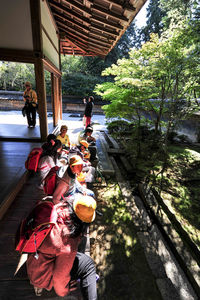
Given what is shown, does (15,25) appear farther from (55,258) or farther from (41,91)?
(55,258)

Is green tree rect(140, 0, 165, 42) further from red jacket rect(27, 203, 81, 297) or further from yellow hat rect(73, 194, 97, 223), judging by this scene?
red jacket rect(27, 203, 81, 297)

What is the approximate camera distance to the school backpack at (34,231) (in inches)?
53.5

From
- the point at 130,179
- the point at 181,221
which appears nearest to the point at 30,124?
the point at 130,179

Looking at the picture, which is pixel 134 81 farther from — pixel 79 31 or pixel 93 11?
pixel 79 31

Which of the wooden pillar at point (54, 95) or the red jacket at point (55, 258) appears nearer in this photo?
the red jacket at point (55, 258)

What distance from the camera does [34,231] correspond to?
1.36 metres

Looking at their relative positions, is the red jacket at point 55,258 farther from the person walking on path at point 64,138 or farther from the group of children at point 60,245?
the person walking on path at point 64,138

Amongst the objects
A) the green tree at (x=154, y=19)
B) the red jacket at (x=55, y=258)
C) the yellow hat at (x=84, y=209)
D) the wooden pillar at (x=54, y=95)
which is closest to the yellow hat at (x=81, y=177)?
the red jacket at (x=55, y=258)

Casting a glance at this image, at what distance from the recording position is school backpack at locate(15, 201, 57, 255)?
136 centimetres

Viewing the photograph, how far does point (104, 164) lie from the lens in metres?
6.19

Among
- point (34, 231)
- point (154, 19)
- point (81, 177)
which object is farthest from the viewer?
point (154, 19)

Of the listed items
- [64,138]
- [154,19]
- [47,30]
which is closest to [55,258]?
[64,138]

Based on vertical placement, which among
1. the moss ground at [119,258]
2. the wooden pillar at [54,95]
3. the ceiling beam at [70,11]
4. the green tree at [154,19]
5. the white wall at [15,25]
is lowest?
the moss ground at [119,258]

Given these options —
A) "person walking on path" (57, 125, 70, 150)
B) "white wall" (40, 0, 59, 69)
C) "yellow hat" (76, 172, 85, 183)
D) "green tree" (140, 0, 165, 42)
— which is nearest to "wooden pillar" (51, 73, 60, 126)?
"white wall" (40, 0, 59, 69)
